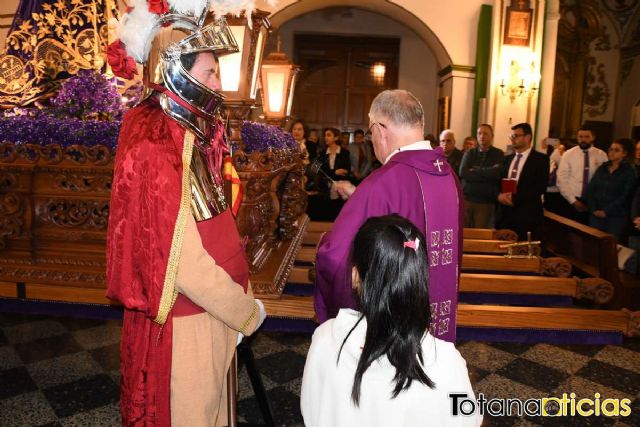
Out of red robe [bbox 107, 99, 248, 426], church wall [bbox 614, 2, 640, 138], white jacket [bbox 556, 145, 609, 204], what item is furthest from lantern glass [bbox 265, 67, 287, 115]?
church wall [bbox 614, 2, 640, 138]

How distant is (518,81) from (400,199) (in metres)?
8.62

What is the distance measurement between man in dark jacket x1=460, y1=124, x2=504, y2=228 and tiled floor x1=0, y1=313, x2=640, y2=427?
2996 millimetres

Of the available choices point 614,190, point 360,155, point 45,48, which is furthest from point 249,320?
point 360,155

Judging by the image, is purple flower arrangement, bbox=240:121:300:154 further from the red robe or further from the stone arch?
the stone arch

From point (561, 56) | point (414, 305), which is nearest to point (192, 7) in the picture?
point (414, 305)

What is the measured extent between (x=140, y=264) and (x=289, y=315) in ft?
6.43

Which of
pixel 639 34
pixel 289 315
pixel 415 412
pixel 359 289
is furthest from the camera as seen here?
pixel 639 34

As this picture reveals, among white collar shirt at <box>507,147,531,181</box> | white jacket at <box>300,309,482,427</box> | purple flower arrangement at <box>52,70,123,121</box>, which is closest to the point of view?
white jacket at <box>300,309,482,427</box>

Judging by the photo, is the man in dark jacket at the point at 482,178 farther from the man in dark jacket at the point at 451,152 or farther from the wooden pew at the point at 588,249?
the man in dark jacket at the point at 451,152

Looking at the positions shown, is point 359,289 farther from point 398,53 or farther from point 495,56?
point 398,53

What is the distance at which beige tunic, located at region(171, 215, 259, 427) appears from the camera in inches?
63.0

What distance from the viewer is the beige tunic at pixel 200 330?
5.25ft

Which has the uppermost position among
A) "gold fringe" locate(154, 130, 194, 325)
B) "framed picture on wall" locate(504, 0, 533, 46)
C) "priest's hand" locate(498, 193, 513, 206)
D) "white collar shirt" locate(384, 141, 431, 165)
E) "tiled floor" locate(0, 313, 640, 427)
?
"framed picture on wall" locate(504, 0, 533, 46)

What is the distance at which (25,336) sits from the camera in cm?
362
